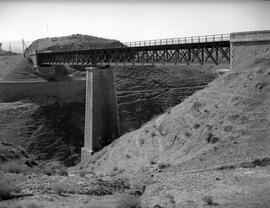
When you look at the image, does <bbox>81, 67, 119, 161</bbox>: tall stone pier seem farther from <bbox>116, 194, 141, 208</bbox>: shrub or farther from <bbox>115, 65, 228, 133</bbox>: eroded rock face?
<bbox>116, 194, 141, 208</bbox>: shrub

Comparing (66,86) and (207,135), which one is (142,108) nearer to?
(66,86)

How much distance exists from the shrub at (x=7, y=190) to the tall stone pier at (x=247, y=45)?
22.4m

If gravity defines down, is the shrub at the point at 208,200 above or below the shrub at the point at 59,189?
below

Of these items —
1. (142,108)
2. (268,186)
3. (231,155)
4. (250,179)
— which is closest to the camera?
(268,186)

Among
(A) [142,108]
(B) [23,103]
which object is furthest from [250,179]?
(A) [142,108]

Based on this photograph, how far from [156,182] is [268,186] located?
5.44 meters

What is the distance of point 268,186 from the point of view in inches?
721

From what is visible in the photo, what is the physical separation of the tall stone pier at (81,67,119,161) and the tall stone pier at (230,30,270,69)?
1903 cm

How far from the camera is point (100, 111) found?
1969 inches

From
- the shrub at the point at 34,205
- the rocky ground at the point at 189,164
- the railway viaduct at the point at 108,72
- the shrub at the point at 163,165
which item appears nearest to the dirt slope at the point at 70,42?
the railway viaduct at the point at 108,72

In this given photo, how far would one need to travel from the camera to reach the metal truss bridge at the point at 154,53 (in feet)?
125

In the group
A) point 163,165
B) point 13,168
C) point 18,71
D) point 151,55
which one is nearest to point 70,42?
point 18,71

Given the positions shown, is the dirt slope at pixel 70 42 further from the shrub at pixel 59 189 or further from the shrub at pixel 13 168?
the shrub at pixel 59 189

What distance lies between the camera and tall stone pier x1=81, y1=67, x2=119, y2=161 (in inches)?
1932
